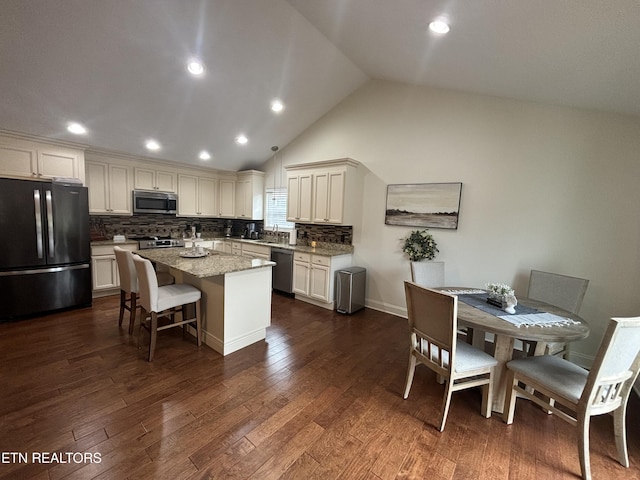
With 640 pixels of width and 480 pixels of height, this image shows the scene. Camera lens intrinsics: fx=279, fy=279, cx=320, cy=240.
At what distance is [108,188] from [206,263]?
10.3ft

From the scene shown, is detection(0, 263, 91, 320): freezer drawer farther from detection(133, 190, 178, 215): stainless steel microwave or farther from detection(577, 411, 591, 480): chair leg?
detection(577, 411, 591, 480): chair leg

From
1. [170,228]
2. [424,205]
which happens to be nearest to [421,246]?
[424,205]

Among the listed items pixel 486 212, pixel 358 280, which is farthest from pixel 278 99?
pixel 486 212

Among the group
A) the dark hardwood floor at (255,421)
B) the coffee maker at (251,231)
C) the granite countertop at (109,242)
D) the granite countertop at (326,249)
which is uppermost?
the coffee maker at (251,231)

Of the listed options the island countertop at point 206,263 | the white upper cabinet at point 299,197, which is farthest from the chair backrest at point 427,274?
the white upper cabinet at point 299,197

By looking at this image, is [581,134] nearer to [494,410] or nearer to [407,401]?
[494,410]

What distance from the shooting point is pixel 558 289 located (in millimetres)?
2883

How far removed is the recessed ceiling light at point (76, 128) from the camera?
148 inches

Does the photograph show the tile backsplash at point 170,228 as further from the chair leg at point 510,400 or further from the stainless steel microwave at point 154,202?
the chair leg at point 510,400

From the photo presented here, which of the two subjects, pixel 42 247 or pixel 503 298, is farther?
pixel 42 247

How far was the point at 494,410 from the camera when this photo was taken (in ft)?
7.43

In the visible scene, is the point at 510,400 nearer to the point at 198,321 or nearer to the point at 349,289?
the point at 349,289

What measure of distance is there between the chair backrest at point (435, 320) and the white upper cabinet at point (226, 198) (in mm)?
5029

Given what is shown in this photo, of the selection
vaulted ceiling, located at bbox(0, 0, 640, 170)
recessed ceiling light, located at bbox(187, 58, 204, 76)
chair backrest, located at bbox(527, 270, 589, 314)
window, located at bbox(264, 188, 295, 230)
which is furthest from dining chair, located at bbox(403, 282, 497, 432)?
window, located at bbox(264, 188, 295, 230)
